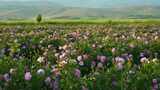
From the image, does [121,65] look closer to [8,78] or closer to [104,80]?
[104,80]

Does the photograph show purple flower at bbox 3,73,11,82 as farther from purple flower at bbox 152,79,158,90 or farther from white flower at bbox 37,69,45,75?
purple flower at bbox 152,79,158,90

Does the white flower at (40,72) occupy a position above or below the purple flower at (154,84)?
above

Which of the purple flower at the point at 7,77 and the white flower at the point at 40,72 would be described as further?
the white flower at the point at 40,72

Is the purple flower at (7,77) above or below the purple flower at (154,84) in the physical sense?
above

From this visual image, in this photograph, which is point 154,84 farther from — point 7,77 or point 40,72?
point 7,77

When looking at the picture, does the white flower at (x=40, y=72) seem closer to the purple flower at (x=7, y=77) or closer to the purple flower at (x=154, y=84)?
the purple flower at (x=7, y=77)

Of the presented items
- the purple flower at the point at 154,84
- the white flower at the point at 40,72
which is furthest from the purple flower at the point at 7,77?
the purple flower at the point at 154,84

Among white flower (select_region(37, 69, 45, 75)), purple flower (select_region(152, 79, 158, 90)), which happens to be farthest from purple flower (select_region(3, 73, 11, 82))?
purple flower (select_region(152, 79, 158, 90))

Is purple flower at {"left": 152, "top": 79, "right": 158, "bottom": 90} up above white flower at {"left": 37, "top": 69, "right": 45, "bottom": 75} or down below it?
below

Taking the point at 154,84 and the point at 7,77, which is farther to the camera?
the point at 154,84

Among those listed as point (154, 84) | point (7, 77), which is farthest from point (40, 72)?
point (154, 84)

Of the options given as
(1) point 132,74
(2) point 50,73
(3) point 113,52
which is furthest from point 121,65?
(3) point 113,52

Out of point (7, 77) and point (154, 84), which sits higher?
point (7, 77)

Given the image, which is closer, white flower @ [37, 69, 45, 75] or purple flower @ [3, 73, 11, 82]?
purple flower @ [3, 73, 11, 82]
